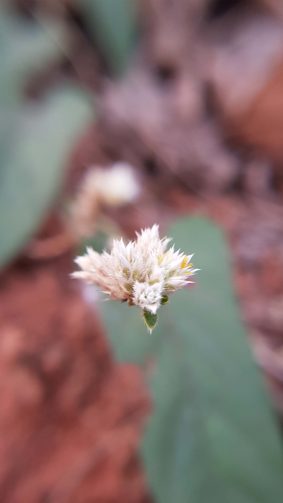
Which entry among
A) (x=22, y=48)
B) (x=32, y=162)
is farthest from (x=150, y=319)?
(x=22, y=48)

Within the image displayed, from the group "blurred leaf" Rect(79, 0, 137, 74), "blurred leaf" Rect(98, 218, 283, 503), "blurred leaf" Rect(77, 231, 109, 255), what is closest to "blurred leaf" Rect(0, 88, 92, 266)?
"blurred leaf" Rect(77, 231, 109, 255)

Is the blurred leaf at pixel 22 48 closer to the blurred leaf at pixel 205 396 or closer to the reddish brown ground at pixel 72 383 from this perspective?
the reddish brown ground at pixel 72 383

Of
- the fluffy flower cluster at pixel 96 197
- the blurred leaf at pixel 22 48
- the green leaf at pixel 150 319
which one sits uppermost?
the blurred leaf at pixel 22 48

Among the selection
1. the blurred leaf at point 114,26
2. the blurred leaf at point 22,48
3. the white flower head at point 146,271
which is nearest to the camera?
the white flower head at point 146,271

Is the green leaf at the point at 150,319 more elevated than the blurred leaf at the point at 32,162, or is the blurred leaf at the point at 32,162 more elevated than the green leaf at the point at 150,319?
the blurred leaf at the point at 32,162

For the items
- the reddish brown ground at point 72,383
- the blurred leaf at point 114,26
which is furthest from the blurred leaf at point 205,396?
the blurred leaf at point 114,26

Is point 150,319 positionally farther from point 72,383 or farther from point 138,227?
point 138,227

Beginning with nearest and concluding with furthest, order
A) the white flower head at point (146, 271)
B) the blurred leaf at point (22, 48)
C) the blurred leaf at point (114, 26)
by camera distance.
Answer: the white flower head at point (146, 271) → the blurred leaf at point (22, 48) → the blurred leaf at point (114, 26)

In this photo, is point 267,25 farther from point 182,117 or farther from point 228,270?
point 228,270
